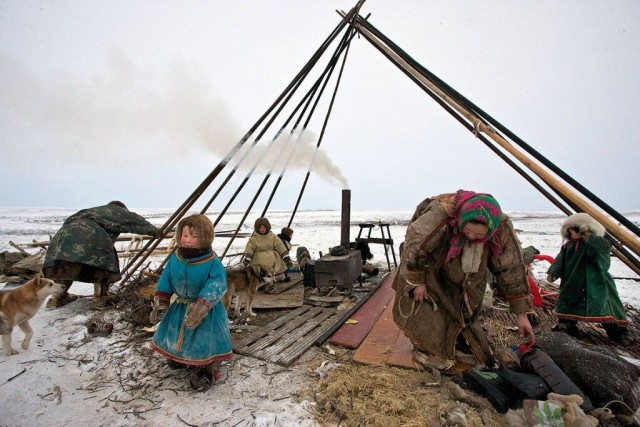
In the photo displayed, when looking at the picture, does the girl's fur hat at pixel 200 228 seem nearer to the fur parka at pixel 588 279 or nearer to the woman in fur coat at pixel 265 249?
the woman in fur coat at pixel 265 249

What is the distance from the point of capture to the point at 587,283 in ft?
12.8

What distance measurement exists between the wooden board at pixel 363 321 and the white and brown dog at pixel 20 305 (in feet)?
12.1

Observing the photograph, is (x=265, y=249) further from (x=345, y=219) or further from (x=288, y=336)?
(x=288, y=336)

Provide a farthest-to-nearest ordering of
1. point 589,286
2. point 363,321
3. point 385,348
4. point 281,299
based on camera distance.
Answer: point 281,299 → point 363,321 → point 589,286 → point 385,348

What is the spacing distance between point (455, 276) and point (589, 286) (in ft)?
8.23

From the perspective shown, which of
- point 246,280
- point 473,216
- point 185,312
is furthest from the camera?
point 246,280

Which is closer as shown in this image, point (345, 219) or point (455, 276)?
point (455, 276)

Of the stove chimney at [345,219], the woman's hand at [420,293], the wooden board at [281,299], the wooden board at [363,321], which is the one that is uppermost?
the stove chimney at [345,219]

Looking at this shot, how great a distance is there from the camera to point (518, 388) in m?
2.43

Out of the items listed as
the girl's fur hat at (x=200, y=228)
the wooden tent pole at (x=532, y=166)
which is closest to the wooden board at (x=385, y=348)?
the girl's fur hat at (x=200, y=228)

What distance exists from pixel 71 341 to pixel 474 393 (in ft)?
15.9

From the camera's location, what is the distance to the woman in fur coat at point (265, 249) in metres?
6.10

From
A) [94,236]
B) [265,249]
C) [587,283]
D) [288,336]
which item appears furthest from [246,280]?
[587,283]

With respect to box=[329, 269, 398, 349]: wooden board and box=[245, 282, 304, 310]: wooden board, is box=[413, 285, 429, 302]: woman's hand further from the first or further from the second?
box=[245, 282, 304, 310]: wooden board
